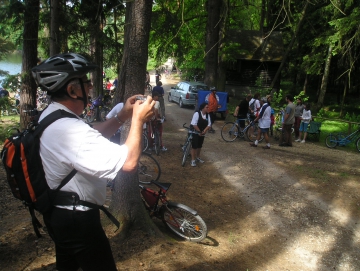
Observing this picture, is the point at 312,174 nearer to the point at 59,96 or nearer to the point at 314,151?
the point at 314,151

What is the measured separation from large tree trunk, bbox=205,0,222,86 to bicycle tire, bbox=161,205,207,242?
12912 mm

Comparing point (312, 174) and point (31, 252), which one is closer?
point (31, 252)

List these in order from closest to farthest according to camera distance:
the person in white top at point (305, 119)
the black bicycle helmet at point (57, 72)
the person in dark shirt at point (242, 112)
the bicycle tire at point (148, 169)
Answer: the black bicycle helmet at point (57, 72) → the bicycle tire at point (148, 169) → the person in dark shirt at point (242, 112) → the person in white top at point (305, 119)

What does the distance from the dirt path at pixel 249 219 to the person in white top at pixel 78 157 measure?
1810 millimetres

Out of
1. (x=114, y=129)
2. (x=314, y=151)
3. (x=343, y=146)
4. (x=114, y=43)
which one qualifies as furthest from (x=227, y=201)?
(x=343, y=146)

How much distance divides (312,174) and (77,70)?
8.46 metres

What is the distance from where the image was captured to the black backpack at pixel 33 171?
191cm

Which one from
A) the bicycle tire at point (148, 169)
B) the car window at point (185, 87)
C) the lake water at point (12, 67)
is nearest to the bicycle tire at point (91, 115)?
the lake water at point (12, 67)

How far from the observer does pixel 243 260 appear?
489cm

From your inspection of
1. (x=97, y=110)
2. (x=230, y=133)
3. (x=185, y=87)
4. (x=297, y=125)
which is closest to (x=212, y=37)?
(x=185, y=87)

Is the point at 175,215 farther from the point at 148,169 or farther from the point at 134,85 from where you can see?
the point at 148,169

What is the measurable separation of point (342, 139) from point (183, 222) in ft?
35.3

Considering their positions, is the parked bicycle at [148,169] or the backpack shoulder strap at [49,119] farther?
the parked bicycle at [148,169]

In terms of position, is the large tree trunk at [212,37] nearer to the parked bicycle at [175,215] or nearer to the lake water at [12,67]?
the lake water at [12,67]
